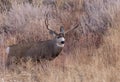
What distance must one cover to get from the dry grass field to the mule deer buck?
0.19m

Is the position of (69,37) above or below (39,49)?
above

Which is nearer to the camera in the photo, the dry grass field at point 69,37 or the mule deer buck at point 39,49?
the dry grass field at point 69,37

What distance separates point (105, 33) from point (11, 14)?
9.49 ft

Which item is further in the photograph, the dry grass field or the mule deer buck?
the mule deer buck

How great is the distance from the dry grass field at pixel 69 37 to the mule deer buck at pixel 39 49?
189 mm

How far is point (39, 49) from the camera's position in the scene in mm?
9273

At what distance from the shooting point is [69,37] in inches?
386

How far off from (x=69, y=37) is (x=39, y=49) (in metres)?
0.91

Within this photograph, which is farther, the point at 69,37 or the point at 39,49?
the point at 69,37

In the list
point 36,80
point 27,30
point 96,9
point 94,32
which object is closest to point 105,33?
point 94,32

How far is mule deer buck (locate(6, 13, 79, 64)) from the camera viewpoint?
9008mm

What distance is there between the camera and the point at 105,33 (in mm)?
9398

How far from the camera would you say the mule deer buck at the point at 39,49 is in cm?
901

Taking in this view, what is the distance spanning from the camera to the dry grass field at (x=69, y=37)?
7379 mm
